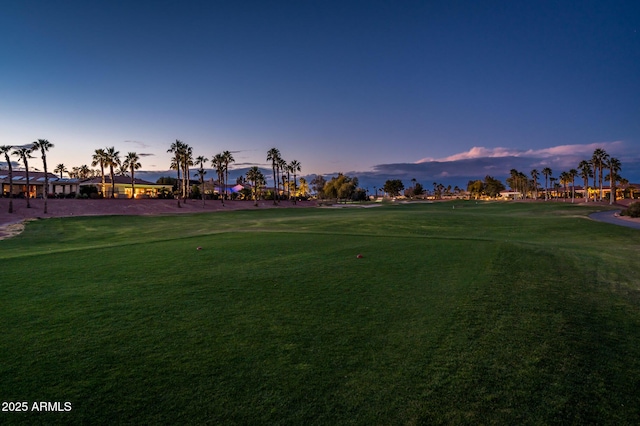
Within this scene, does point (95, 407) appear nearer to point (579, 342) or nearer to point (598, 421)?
point (598, 421)

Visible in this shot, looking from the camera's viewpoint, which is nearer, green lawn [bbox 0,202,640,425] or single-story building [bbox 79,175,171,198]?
green lawn [bbox 0,202,640,425]

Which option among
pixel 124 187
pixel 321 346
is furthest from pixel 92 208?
pixel 321 346

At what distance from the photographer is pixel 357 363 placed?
4.77 m

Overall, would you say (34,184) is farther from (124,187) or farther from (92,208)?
(92,208)

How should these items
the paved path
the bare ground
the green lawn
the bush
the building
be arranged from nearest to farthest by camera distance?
the green lawn < the paved path < the bush < the bare ground < the building

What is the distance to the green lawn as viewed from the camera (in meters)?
3.86

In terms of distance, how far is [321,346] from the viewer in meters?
5.25

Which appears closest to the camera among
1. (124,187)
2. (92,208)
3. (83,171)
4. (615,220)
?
(615,220)

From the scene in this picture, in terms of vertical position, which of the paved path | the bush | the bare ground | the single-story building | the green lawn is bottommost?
the paved path

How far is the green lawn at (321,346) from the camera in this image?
12.6 ft

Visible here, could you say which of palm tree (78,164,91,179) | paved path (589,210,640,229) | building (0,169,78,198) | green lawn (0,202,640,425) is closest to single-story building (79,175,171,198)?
building (0,169,78,198)

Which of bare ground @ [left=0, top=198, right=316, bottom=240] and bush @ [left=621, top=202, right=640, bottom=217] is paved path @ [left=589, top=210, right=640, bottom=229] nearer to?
bush @ [left=621, top=202, right=640, bottom=217]

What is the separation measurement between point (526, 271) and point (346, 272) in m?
5.51

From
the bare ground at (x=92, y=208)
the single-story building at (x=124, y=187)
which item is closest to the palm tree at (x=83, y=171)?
the single-story building at (x=124, y=187)
